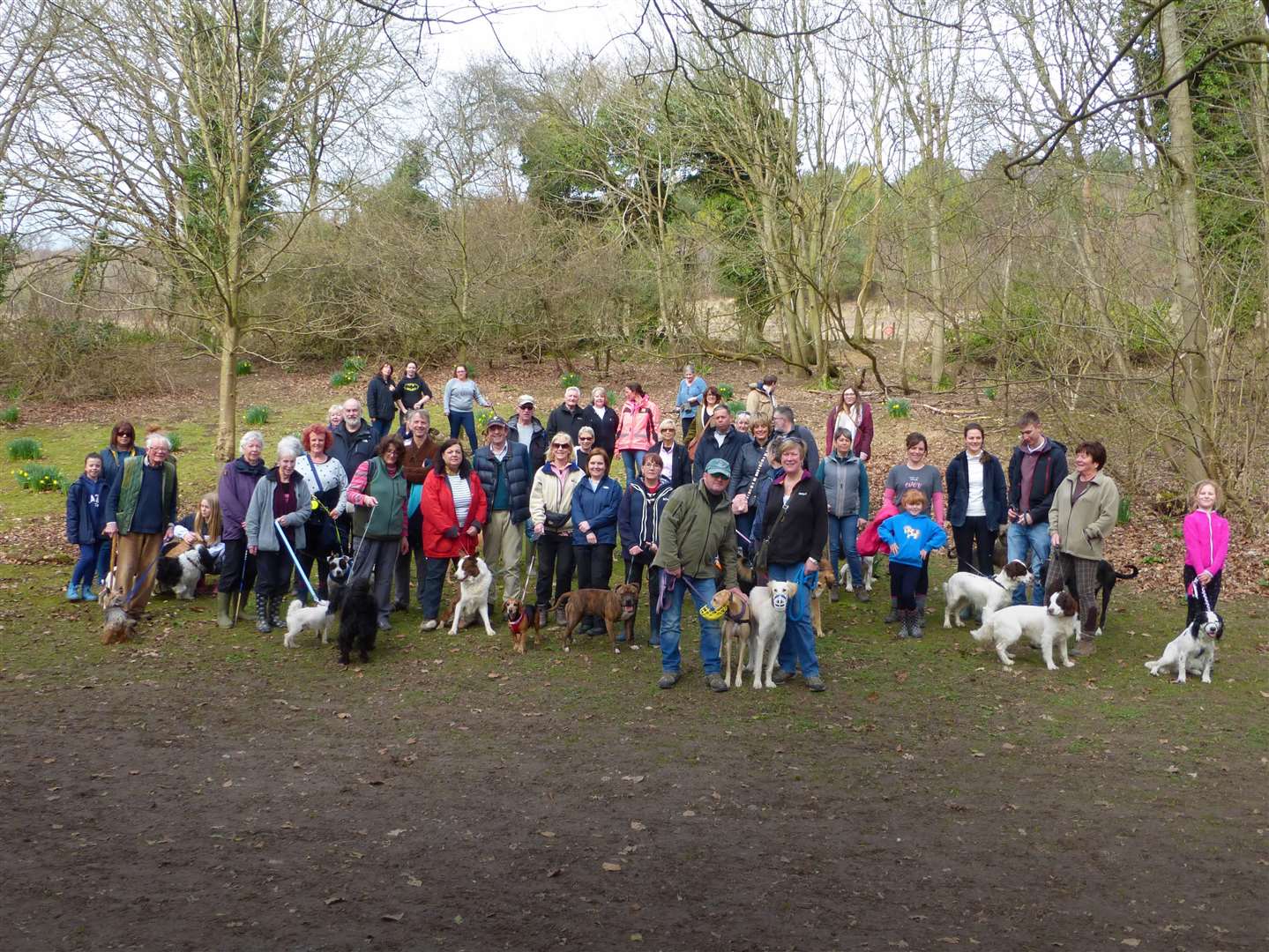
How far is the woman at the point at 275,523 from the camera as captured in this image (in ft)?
29.0

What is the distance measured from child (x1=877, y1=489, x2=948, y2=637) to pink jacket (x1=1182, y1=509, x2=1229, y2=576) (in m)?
1.92

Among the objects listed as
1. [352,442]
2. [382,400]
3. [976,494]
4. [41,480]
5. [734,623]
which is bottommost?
[734,623]

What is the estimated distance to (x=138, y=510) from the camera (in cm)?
930

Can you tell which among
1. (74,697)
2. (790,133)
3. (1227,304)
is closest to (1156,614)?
(1227,304)

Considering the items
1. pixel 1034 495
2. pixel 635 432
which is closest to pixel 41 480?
pixel 635 432

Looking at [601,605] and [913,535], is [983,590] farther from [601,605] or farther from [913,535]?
[601,605]

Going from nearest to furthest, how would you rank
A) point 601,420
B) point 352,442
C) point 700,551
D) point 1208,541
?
point 700,551
point 1208,541
point 352,442
point 601,420

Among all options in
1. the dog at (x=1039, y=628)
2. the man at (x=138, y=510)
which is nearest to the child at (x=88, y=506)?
the man at (x=138, y=510)

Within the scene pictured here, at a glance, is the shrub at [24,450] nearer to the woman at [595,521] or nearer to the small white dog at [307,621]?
the small white dog at [307,621]

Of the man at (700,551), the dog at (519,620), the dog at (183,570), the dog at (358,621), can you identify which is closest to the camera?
the man at (700,551)

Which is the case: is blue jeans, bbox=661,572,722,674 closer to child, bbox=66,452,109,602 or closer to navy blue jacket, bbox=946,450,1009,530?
navy blue jacket, bbox=946,450,1009,530

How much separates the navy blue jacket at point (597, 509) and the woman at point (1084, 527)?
12.4ft

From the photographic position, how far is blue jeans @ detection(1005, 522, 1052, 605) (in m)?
9.36

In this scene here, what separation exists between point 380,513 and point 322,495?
2.16ft
